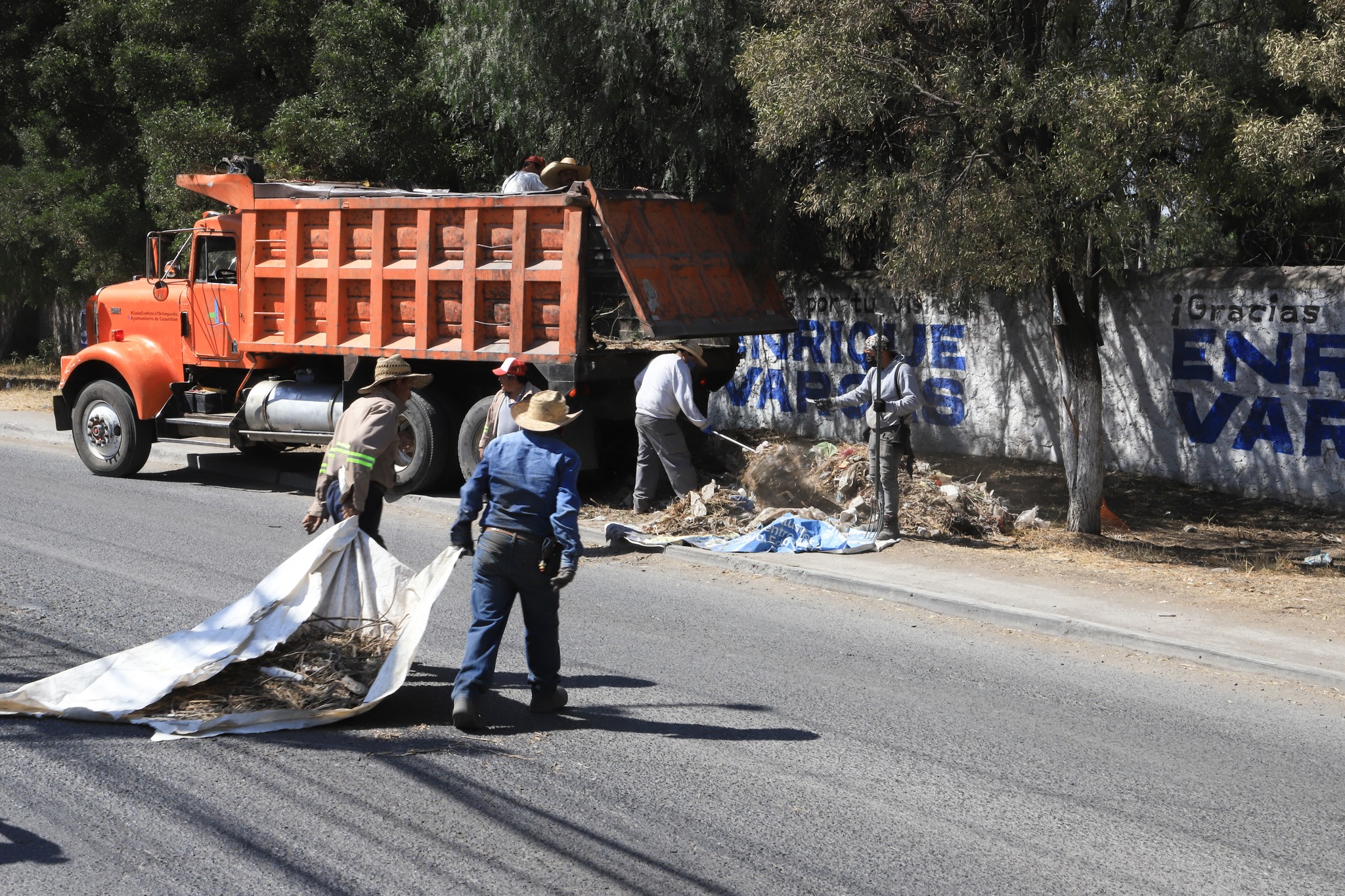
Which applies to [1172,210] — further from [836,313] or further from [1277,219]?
[836,313]

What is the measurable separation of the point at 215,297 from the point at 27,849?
10.2 metres

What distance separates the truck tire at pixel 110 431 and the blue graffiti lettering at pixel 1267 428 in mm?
11736

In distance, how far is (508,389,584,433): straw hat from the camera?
5891 mm

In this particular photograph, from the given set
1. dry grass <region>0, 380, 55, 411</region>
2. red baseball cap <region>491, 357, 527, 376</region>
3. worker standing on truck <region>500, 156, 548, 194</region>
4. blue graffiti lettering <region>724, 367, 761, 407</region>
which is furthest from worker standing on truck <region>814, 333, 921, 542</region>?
dry grass <region>0, 380, 55, 411</region>

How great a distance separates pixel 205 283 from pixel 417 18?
22.2 feet

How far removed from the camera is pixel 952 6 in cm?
1059

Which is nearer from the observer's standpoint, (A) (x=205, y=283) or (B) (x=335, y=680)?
(B) (x=335, y=680)

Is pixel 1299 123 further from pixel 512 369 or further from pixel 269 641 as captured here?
pixel 269 641

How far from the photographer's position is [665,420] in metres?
11.4

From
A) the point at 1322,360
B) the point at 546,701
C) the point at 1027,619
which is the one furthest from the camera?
the point at 1322,360

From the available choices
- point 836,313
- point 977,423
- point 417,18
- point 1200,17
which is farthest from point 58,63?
point 1200,17

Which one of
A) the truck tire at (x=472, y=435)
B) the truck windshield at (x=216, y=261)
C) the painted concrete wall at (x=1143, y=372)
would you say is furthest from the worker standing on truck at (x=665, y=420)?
the truck windshield at (x=216, y=261)

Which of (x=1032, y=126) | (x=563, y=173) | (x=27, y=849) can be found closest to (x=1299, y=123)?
(x=1032, y=126)

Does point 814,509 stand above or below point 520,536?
below
